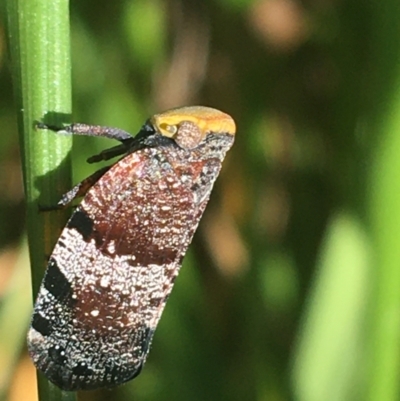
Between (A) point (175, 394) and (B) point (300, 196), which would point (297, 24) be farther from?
(A) point (175, 394)

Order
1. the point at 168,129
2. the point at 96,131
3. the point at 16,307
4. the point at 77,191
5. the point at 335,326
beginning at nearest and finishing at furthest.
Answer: the point at 77,191
the point at 96,131
the point at 168,129
the point at 335,326
the point at 16,307

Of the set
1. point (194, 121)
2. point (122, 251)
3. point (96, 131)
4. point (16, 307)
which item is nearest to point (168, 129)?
point (194, 121)

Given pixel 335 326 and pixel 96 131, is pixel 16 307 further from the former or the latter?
pixel 335 326

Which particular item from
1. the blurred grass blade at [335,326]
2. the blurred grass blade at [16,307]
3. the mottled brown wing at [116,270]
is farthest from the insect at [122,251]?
the blurred grass blade at [16,307]

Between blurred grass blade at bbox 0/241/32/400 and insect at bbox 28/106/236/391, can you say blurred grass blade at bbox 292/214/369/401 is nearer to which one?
insect at bbox 28/106/236/391

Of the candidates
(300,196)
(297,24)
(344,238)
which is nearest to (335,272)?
(344,238)

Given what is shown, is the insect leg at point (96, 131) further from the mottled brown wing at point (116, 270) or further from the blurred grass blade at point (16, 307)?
the blurred grass blade at point (16, 307)

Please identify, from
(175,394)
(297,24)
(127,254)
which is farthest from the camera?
(297,24)

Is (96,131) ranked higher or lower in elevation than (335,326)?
higher
